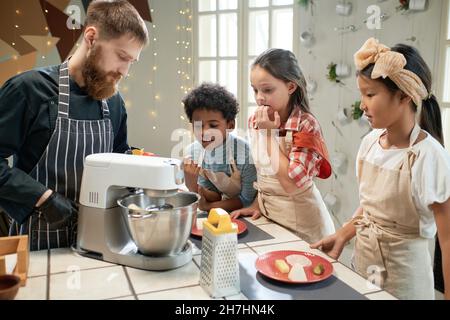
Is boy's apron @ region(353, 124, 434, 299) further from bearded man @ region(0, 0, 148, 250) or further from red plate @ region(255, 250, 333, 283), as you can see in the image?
bearded man @ region(0, 0, 148, 250)

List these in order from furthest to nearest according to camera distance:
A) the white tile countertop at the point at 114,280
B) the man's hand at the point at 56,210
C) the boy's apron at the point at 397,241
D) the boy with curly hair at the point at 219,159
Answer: the boy with curly hair at the point at 219,159
the boy's apron at the point at 397,241
the man's hand at the point at 56,210
the white tile countertop at the point at 114,280

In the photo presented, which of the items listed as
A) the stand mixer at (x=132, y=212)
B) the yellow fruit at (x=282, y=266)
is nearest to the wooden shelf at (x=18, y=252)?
the stand mixer at (x=132, y=212)

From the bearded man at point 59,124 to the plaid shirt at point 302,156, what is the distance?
649 mm

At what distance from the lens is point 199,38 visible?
3387mm

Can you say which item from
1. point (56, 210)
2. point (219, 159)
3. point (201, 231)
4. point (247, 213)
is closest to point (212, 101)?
point (219, 159)

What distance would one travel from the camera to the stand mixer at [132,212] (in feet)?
3.50

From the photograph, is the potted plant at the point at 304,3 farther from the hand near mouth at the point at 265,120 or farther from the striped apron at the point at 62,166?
the striped apron at the point at 62,166

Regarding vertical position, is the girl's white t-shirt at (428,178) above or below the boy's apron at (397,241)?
above

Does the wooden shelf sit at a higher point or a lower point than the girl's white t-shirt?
lower

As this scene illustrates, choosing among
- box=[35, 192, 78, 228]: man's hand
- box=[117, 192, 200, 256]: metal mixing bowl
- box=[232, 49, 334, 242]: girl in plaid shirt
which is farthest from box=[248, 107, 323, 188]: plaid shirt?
box=[35, 192, 78, 228]: man's hand

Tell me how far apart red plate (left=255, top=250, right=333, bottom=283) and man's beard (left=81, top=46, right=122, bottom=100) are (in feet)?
2.46

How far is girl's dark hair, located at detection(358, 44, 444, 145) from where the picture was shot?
1308mm

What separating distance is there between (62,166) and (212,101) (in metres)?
0.72

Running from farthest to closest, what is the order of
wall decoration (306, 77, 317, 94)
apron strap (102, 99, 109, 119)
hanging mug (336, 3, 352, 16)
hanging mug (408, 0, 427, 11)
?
wall decoration (306, 77, 317, 94) → hanging mug (336, 3, 352, 16) → hanging mug (408, 0, 427, 11) → apron strap (102, 99, 109, 119)
